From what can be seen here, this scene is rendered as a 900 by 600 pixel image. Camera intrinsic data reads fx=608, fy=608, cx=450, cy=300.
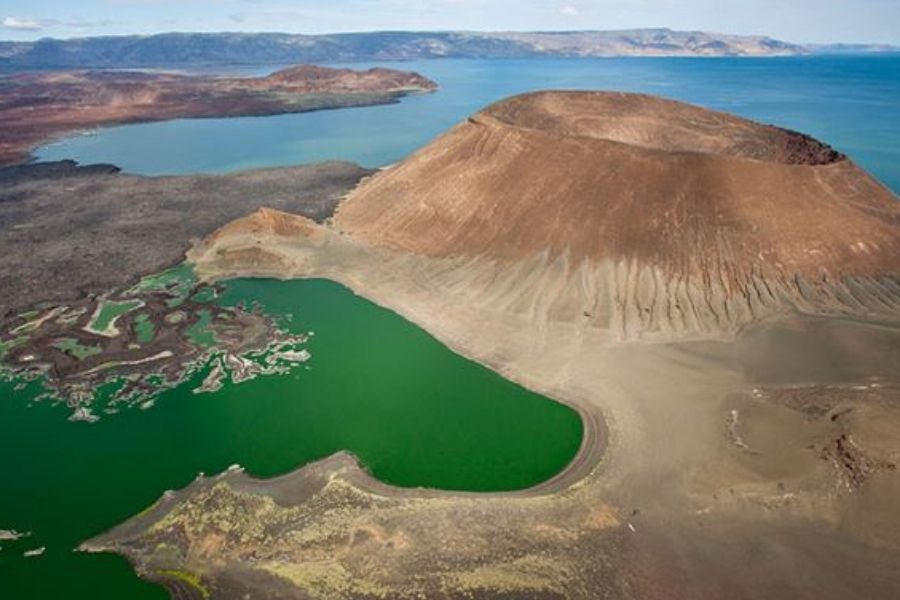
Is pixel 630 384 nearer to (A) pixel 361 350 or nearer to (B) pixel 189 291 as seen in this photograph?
(A) pixel 361 350

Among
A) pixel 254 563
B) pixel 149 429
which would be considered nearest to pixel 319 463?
pixel 254 563

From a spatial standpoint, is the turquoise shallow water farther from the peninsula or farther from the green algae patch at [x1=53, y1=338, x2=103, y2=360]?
the green algae patch at [x1=53, y1=338, x2=103, y2=360]

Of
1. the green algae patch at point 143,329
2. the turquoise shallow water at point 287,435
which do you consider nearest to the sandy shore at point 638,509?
the turquoise shallow water at point 287,435

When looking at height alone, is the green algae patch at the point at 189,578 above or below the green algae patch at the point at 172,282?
below

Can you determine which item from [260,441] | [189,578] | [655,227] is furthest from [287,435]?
[655,227]

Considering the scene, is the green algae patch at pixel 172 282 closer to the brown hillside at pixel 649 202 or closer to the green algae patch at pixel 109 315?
the green algae patch at pixel 109 315

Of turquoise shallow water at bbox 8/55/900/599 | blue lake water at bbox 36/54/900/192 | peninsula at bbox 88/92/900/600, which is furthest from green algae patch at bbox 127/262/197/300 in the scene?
blue lake water at bbox 36/54/900/192
